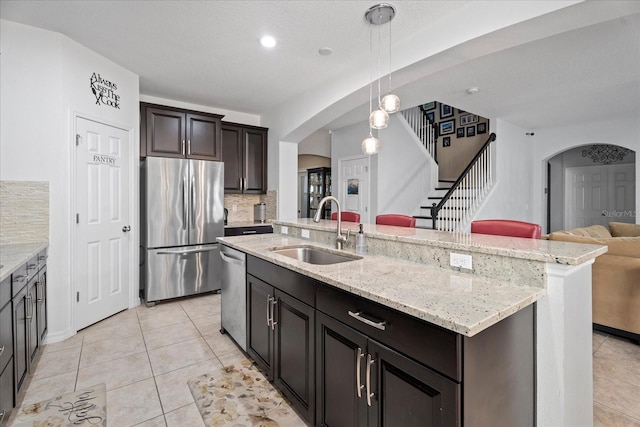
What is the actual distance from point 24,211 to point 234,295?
196 cm

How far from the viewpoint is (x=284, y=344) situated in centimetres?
197

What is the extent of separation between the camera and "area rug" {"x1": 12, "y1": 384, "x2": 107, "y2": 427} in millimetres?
1833

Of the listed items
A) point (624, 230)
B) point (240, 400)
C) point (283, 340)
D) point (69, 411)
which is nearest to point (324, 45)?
point (283, 340)

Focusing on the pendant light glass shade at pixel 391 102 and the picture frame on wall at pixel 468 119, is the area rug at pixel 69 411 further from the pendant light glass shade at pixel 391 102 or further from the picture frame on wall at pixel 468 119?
the picture frame on wall at pixel 468 119

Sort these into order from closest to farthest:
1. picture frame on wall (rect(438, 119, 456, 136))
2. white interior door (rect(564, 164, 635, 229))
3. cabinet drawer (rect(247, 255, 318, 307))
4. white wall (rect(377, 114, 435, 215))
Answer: cabinet drawer (rect(247, 255, 318, 307)) → white wall (rect(377, 114, 435, 215)) → white interior door (rect(564, 164, 635, 229)) → picture frame on wall (rect(438, 119, 456, 136))

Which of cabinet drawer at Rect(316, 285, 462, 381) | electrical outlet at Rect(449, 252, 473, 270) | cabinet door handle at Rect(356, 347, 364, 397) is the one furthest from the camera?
electrical outlet at Rect(449, 252, 473, 270)

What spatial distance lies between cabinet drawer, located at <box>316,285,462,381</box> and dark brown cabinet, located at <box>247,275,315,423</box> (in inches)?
10.3

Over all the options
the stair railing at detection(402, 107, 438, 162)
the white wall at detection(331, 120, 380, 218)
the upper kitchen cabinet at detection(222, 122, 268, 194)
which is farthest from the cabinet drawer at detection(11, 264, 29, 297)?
the stair railing at detection(402, 107, 438, 162)

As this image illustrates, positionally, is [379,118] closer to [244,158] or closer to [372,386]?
[372,386]

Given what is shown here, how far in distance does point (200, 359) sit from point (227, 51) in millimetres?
2871

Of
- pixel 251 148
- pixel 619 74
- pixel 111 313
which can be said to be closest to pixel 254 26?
pixel 251 148

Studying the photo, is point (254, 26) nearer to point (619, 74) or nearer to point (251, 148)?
point (251, 148)

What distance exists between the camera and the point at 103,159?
332cm

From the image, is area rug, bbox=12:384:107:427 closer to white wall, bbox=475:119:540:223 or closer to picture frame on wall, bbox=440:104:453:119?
white wall, bbox=475:119:540:223
